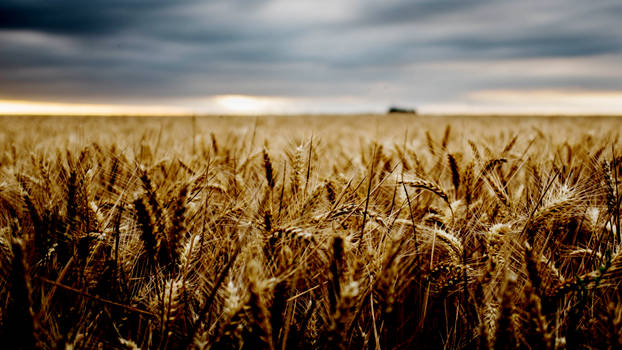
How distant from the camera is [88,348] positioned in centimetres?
79

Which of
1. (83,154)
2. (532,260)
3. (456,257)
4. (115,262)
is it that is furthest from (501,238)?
(83,154)

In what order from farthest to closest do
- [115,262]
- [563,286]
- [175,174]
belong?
1. [175,174]
2. [115,262]
3. [563,286]

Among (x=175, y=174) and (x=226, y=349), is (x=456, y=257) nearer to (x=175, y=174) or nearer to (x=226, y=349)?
(x=226, y=349)

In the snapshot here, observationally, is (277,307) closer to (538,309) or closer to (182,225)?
(182,225)

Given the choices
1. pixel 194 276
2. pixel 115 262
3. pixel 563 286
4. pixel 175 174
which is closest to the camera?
pixel 563 286

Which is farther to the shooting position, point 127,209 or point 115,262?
point 127,209

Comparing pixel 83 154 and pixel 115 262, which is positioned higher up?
pixel 83 154

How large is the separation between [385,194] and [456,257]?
743 mm

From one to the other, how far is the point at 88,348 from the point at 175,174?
1.03 meters

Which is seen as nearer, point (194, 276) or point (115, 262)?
point (115, 262)

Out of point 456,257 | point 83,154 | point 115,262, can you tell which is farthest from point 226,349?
point 83,154

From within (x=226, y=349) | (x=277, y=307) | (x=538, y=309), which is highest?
(x=538, y=309)

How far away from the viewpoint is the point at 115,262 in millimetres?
934

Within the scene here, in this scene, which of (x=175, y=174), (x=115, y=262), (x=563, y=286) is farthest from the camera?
(x=175, y=174)
